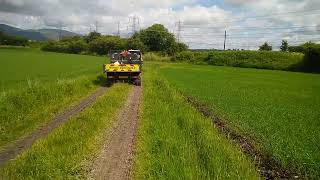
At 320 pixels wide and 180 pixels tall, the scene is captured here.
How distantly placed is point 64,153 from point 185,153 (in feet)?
9.25

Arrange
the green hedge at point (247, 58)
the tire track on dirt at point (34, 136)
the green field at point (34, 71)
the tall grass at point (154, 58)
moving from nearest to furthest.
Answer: the tire track on dirt at point (34, 136) < the green field at point (34, 71) < the green hedge at point (247, 58) < the tall grass at point (154, 58)

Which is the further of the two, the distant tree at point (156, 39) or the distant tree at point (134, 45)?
the distant tree at point (156, 39)

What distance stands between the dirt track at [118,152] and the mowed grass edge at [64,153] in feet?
0.81

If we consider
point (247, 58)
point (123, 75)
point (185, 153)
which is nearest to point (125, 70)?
point (123, 75)

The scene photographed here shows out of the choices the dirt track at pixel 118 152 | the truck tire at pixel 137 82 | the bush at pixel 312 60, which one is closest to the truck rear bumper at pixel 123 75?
the truck tire at pixel 137 82

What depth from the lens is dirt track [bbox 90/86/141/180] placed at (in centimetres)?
820

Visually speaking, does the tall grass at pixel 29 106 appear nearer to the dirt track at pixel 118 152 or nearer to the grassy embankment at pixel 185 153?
the dirt track at pixel 118 152

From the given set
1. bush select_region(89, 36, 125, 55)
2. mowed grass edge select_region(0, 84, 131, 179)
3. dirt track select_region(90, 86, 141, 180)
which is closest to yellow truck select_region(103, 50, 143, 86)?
dirt track select_region(90, 86, 141, 180)

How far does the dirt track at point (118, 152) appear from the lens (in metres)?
8.20

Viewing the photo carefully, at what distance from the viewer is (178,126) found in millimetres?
12570

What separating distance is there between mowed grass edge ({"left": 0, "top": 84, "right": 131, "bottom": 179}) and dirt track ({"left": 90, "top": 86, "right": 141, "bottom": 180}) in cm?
25

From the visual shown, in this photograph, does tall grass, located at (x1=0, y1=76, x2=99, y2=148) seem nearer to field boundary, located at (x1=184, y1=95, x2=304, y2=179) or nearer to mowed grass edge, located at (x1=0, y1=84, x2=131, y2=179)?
mowed grass edge, located at (x1=0, y1=84, x2=131, y2=179)

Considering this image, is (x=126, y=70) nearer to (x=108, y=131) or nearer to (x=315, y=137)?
(x=108, y=131)

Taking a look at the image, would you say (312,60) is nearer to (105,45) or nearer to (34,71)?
(34,71)
